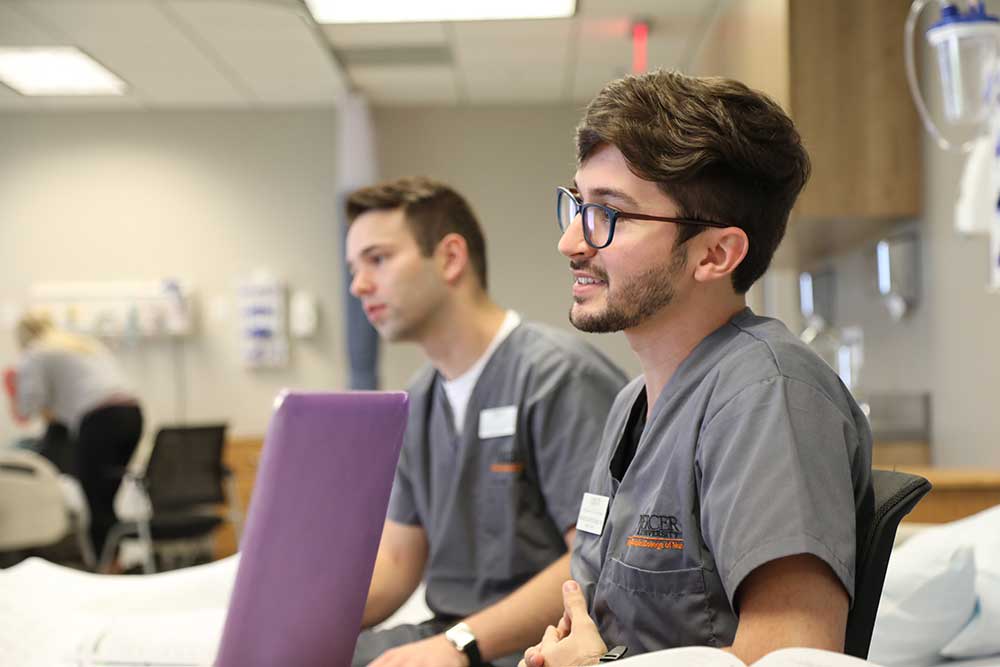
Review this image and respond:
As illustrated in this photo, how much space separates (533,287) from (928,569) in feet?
17.3

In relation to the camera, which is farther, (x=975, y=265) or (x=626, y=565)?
(x=975, y=265)

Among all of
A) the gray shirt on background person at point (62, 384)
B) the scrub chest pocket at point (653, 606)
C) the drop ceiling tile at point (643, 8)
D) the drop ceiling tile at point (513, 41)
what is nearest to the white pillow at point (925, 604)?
the scrub chest pocket at point (653, 606)

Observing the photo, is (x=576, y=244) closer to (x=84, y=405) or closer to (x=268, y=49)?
(x=268, y=49)

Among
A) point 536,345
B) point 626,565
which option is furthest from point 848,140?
point 626,565

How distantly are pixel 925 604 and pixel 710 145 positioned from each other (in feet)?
3.14

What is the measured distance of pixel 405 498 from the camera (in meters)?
2.15

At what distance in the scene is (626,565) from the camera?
119 centimetres

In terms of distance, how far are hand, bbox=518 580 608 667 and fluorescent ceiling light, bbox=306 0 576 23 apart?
4.06 metres

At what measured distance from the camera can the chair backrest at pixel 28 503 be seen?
4.28 meters

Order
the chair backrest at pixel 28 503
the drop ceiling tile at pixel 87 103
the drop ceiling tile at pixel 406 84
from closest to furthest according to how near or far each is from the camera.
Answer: the chair backrest at pixel 28 503, the drop ceiling tile at pixel 406 84, the drop ceiling tile at pixel 87 103

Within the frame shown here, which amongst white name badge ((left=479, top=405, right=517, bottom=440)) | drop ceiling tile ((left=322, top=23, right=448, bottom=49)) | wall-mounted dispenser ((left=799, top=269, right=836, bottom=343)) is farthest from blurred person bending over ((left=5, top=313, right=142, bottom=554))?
white name badge ((left=479, top=405, right=517, bottom=440))

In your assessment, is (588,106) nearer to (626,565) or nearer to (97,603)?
(626,565)

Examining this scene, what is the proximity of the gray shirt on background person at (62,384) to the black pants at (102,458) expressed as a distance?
0.25 feet

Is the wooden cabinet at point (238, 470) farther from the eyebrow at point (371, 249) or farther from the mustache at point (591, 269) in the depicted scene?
the mustache at point (591, 269)
